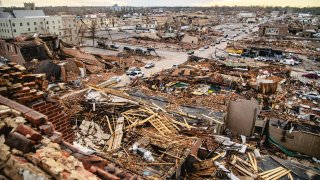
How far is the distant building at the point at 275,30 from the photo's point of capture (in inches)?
2820

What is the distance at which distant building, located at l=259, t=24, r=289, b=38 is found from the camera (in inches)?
2820

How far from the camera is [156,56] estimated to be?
1901 inches

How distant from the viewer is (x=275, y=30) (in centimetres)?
7256

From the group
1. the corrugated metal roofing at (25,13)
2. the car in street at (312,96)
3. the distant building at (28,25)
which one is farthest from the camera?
the corrugated metal roofing at (25,13)

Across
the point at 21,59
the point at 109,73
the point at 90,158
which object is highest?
the point at 90,158

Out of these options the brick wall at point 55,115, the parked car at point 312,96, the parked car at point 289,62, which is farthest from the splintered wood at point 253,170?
the parked car at point 289,62

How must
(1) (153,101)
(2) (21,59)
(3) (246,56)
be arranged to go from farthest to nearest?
1. (3) (246,56)
2. (2) (21,59)
3. (1) (153,101)

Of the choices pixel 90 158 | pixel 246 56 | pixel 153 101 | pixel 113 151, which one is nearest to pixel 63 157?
pixel 90 158

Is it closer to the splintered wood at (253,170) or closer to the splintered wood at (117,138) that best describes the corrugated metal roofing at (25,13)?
the splintered wood at (117,138)

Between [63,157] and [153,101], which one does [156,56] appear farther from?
[63,157]

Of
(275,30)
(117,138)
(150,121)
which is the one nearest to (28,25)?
(150,121)

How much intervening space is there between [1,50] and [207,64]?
101 feet

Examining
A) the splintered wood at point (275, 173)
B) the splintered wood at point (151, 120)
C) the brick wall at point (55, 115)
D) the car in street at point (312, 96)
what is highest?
the brick wall at point (55, 115)

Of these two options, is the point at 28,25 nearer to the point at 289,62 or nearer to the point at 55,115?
the point at 289,62
